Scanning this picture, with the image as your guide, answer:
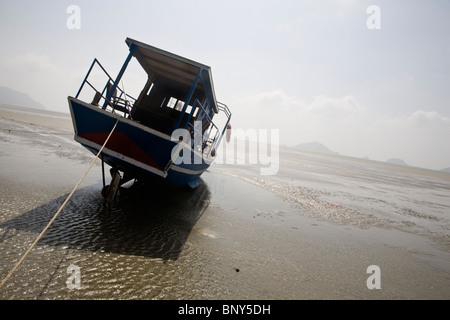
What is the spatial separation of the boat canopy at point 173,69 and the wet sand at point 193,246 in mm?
3439

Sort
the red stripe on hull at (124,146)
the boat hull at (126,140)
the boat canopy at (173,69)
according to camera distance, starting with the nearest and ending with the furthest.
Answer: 1. the boat hull at (126,140)
2. the red stripe on hull at (124,146)
3. the boat canopy at (173,69)

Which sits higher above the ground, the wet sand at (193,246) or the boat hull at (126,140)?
the boat hull at (126,140)

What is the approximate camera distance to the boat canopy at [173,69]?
5113 mm

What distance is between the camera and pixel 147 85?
296 inches

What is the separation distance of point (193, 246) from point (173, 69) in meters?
5.17

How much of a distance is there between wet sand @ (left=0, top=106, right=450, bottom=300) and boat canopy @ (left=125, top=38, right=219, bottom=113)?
11.3 ft

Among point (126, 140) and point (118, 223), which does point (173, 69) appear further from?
point (118, 223)

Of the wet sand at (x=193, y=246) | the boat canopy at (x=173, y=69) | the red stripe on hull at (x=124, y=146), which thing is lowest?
the wet sand at (x=193, y=246)

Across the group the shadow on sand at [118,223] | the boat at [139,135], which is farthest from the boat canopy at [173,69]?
the shadow on sand at [118,223]

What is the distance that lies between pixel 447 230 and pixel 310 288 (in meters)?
7.78

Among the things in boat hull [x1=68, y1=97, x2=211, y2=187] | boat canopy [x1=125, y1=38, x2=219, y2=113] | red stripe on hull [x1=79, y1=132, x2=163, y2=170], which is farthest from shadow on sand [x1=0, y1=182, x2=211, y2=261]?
boat canopy [x1=125, y1=38, x2=219, y2=113]

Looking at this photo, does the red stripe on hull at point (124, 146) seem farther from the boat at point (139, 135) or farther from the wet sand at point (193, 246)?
the wet sand at point (193, 246)

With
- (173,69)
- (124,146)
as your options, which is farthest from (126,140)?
(173,69)
